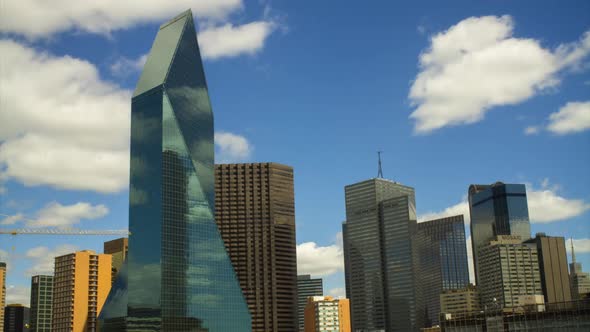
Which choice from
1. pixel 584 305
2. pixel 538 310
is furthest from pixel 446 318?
pixel 584 305

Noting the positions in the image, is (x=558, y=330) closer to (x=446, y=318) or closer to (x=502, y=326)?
(x=502, y=326)

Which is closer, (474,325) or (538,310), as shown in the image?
(538,310)

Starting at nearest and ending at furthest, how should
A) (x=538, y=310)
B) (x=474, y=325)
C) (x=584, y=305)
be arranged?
(x=584, y=305) < (x=538, y=310) < (x=474, y=325)

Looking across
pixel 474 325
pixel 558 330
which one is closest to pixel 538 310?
pixel 558 330

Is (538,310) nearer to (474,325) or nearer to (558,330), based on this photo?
(558,330)

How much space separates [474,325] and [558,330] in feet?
70.4

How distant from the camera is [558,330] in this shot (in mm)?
112062

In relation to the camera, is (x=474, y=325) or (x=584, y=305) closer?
(x=584, y=305)

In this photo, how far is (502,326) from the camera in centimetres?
12431

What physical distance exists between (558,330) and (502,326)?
1343 centimetres

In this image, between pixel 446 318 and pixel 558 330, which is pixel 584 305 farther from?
pixel 446 318

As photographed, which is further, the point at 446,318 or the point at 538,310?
the point at 446,318

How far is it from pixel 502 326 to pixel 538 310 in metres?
8.10

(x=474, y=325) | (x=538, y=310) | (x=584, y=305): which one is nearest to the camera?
(x=584, y=305)
